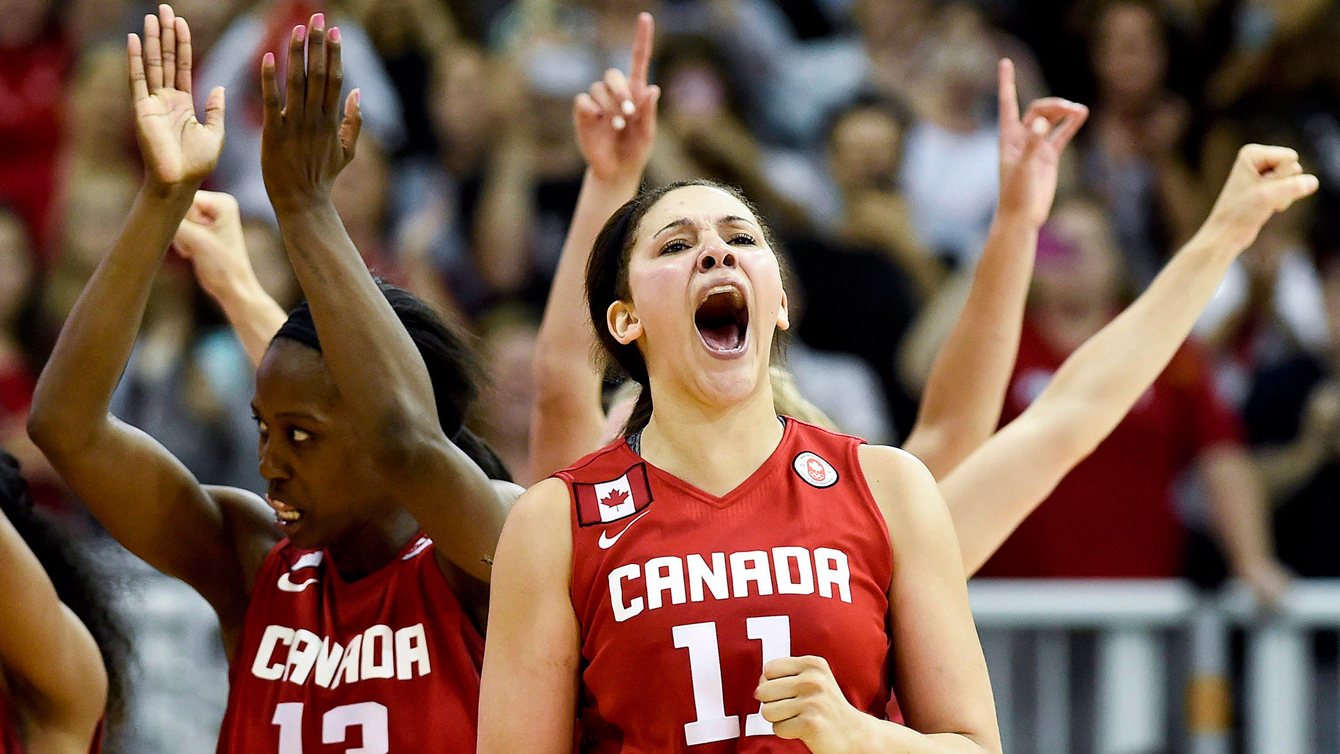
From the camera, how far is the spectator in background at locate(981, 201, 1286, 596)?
5.47m

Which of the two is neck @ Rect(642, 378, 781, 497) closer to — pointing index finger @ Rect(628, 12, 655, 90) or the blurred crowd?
pointing index finger @ Rect(628, 12, 655, 90)

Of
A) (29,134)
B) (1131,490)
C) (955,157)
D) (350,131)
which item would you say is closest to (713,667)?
(350,131)

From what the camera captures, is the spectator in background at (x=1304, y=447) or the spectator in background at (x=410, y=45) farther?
the spectator in background at (x=410, y=45)

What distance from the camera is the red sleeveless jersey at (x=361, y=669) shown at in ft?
8.73

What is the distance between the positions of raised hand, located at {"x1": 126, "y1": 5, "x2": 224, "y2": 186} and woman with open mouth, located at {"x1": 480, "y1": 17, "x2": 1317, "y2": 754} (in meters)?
0.77

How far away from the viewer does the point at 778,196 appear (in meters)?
6.83

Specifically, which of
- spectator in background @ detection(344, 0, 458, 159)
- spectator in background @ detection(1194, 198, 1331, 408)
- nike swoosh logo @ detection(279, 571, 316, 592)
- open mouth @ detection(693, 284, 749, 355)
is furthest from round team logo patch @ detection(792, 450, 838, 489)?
spectator in background @ detection(344, 0, 458, 159)

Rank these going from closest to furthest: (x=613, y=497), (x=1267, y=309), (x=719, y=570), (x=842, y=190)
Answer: (x=719, y=570), (x=613, y=497), (x=1267, y=309), (x=842, y=190)

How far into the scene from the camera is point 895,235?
21.5 ft

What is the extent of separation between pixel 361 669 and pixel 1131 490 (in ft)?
11.4

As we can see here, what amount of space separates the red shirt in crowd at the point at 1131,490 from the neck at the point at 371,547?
3.12m

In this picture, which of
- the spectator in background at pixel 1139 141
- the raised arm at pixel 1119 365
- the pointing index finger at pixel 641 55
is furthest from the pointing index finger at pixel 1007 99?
A: the spectator in background at pixel 1139 141

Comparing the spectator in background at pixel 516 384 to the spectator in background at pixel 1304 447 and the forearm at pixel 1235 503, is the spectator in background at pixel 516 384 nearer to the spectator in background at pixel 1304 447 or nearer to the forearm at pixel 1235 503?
the forearm at pixel 1235 503

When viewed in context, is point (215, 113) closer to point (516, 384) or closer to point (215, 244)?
point (215, 244)
